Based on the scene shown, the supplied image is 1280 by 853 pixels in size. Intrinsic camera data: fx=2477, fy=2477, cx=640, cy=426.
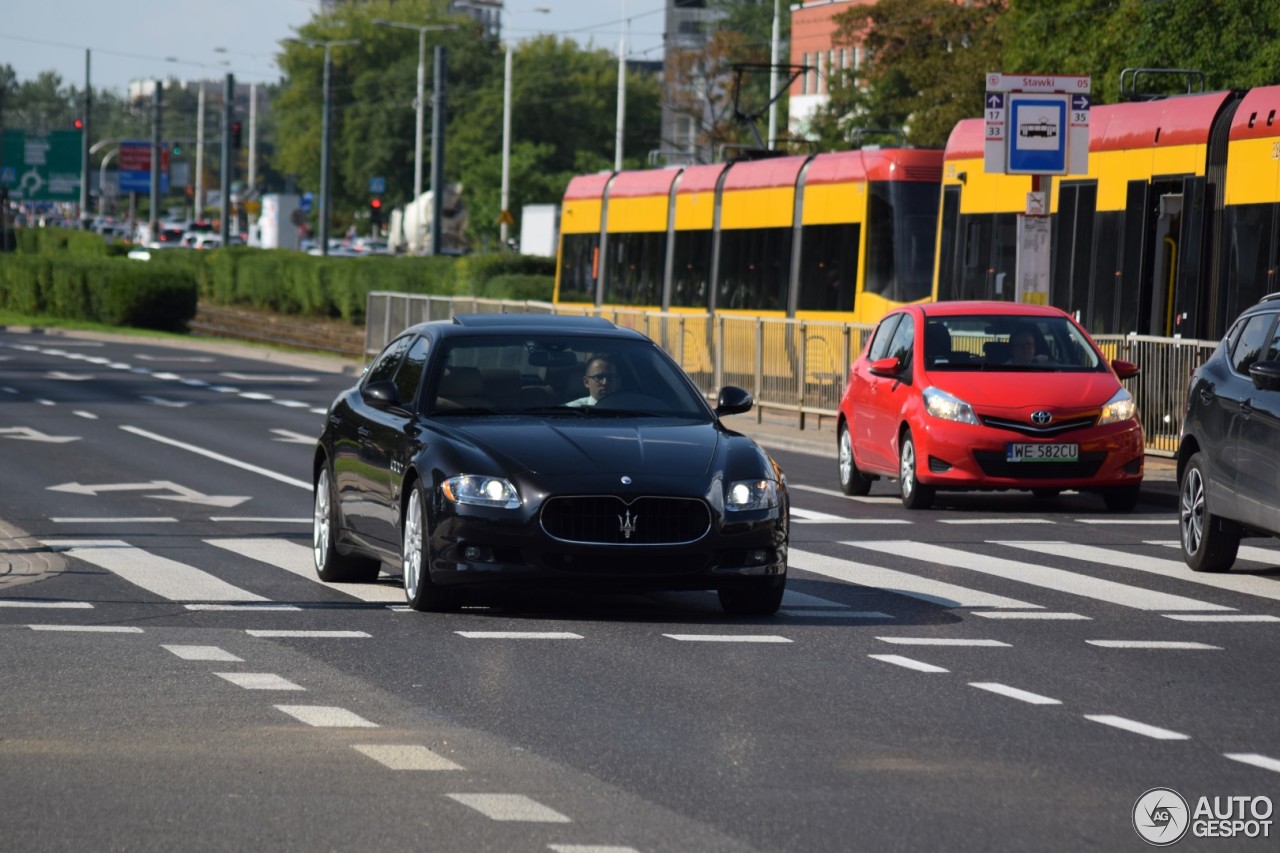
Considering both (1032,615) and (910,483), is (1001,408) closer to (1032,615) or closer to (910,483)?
(910,483)

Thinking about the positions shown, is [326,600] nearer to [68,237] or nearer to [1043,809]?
[1043,809]

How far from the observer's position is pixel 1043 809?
6.96 m

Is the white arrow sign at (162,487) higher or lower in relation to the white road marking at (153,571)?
lower

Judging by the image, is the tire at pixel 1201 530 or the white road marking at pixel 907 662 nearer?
the white road marking at pixel 907 662

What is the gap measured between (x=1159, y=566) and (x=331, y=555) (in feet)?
16.0

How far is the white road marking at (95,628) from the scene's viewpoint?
1106 centimetres

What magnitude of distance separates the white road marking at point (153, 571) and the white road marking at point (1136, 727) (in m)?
5.16

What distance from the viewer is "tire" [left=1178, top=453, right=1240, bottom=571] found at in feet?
46.0

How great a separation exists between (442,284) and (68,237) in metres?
29.8

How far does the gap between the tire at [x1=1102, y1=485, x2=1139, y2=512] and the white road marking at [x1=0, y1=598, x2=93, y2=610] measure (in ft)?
29.3

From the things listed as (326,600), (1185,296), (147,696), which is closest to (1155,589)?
(326,600)

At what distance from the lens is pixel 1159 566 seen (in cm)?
1458

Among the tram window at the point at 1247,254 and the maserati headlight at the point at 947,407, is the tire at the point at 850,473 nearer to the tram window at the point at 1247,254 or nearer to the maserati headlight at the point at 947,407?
the maserati headlight at the point at 947,407

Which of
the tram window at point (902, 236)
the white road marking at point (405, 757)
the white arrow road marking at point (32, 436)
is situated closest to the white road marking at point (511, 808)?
the white road marking at point (405, 757)
